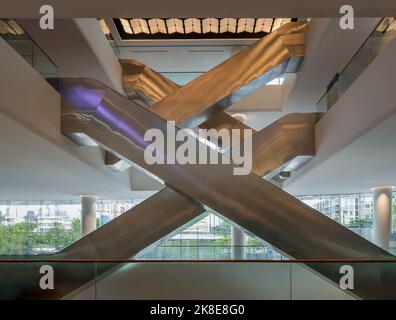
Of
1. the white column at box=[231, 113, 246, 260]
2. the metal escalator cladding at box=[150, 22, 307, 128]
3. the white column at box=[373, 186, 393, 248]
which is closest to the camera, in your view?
the metal escalator cladding at box=[150, 22, 307, 128]

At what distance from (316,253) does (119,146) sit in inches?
157

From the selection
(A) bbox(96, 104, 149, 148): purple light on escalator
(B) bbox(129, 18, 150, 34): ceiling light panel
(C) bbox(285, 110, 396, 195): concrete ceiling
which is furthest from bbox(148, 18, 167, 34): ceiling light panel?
(C) bbox(285, 110, 396, 195): concrete ceiling

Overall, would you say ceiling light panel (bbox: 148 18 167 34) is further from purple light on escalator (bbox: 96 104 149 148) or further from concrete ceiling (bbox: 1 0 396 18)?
concrete ceiling (bbox: 1 0 396 18)

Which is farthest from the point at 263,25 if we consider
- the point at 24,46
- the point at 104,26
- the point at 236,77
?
the point at 24,46

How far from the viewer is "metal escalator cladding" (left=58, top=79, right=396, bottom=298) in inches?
266

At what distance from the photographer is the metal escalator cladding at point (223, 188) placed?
266 inches

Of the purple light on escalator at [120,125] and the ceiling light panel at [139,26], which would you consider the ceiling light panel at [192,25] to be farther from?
the purple light on escalator at [120,125]

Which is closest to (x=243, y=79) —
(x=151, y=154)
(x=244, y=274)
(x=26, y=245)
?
(x=151, y=154)

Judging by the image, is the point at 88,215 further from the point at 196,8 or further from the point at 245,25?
the point at 196,8

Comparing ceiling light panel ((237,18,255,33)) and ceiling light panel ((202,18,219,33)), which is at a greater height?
ceiling light panel ((237,18,255,33))

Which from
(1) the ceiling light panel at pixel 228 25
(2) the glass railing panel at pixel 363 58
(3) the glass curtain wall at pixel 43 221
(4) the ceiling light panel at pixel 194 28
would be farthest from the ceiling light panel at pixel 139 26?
(3) the glass curtain wall at pixel 43 221

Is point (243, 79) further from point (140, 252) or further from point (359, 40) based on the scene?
point (140, 252)

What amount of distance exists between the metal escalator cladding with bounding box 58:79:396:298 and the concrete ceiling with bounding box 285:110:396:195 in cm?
152

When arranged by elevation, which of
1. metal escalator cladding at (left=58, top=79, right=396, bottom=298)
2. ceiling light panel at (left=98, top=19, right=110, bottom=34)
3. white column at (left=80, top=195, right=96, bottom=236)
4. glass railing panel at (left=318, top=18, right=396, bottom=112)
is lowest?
white column at (left=80, top=195, right=96, bottom=236)
